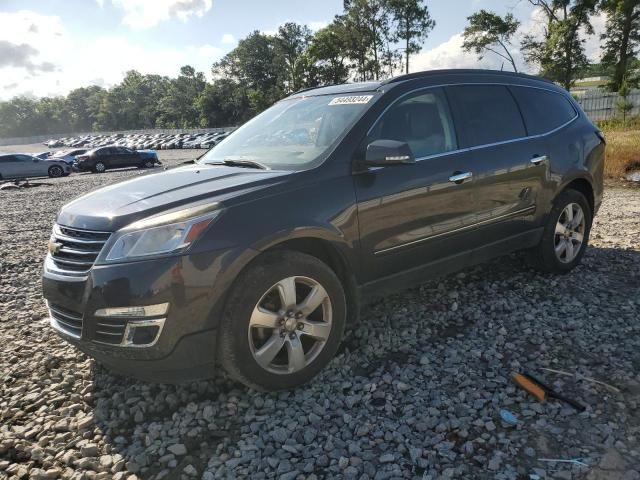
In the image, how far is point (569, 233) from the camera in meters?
4.73

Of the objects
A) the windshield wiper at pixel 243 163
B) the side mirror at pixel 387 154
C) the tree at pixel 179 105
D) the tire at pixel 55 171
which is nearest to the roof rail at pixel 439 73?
the side mirror at pixel 387 154

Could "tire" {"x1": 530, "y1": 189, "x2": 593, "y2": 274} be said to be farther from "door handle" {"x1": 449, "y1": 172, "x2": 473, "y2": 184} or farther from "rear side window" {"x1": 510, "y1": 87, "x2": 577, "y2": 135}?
"door handle" {"x1": 449, "y1": 172, "x2": 473, "y2": 184}

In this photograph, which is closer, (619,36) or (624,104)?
(624,104)

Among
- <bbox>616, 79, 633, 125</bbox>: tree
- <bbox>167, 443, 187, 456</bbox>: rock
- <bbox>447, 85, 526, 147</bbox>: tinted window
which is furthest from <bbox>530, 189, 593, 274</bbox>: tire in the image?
<bbox>616, 79, 633, 125</bbox>: tree

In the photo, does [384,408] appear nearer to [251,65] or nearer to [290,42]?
[290,42]

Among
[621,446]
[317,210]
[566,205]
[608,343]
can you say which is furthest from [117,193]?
[566,205]

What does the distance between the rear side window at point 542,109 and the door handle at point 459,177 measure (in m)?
1.08

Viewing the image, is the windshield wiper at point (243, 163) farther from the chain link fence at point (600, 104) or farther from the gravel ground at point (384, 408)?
the chain link fence at point (600, 104)

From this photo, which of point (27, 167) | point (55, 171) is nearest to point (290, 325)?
point (27, 167)

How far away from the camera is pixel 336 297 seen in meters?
3.01

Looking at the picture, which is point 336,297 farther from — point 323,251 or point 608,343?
point 608,343

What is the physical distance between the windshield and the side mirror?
28 cm

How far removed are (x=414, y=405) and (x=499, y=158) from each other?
7.15 ft

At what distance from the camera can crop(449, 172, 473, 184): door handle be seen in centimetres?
360
